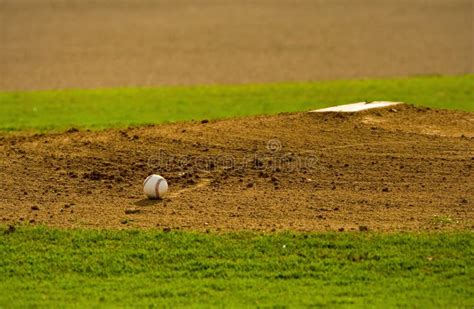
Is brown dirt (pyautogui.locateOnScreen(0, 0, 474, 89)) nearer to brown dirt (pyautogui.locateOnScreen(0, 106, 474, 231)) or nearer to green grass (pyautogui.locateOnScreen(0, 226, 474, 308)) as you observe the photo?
brown dirt (pyautogui.locateOnScreen(0, 106, 474, 231))

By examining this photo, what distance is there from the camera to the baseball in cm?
973

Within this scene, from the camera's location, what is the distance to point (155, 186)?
9727 mm

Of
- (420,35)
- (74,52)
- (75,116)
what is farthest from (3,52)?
(420,35)

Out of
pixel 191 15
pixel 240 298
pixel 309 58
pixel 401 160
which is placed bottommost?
pixel 240 298

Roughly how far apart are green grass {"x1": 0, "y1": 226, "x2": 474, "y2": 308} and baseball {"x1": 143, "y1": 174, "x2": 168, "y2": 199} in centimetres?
111

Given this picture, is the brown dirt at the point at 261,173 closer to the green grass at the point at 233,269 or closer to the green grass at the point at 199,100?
the green grass at the point at 233,269

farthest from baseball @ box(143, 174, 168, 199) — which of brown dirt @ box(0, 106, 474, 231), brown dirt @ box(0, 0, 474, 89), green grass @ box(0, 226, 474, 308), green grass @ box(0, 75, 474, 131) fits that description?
brown dirt @ box(0, 0, 474, 89)

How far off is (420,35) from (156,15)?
1051 centimetres

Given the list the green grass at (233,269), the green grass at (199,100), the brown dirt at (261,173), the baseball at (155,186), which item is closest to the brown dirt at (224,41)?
the green grass at (199,100)

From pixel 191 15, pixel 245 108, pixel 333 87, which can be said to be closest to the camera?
pixel 245 108

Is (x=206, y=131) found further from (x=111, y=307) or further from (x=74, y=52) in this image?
(x=74, y=52)

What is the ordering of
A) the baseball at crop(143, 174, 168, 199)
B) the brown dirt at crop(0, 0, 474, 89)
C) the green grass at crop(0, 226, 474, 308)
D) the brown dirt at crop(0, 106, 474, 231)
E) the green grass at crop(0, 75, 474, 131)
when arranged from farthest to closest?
the brown dirt at crop(0, 0, 474, 89) < the green grass at crop(0, 75, 474, 131) < the baseball at crop(143, 174, 168, 199) < the brown dirt at crop(0, 106, 474, 231) < the green grass at crop(0, 226, 474, 308)

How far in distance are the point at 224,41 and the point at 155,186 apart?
63.8ft

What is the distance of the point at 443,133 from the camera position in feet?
39.7
